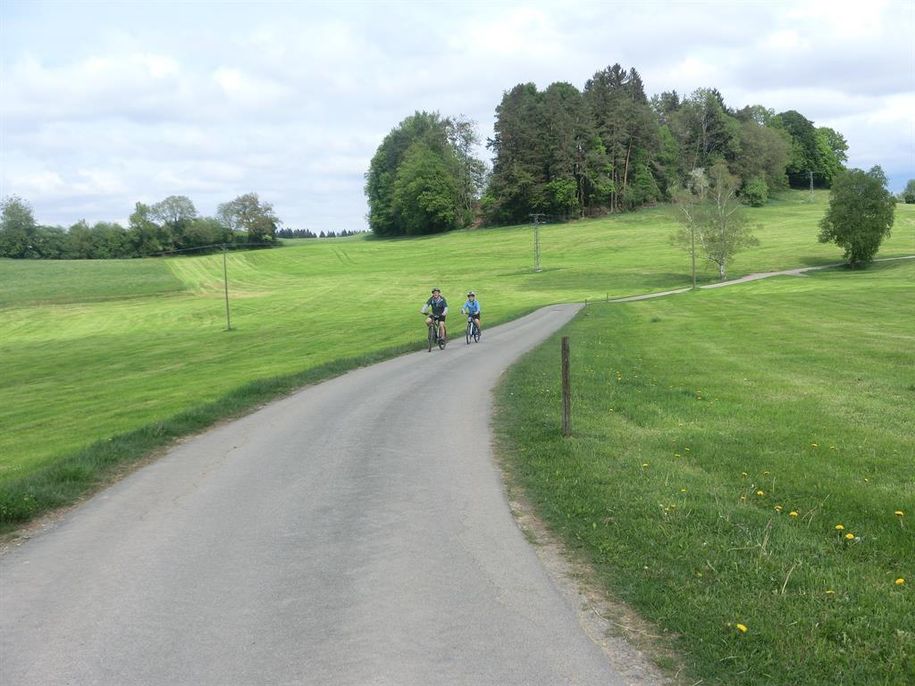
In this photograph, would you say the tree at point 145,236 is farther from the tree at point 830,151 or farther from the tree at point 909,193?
the tree at point 909,193

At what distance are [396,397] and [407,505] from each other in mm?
7283

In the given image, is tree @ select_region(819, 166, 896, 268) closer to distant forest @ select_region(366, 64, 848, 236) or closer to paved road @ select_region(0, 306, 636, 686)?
distant forest @ select_region(366, 64, 848, 236)

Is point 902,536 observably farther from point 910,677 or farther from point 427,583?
point 427,583

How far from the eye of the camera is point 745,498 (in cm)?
679

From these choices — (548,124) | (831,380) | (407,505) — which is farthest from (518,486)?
(548,124)

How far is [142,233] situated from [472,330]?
12003cm

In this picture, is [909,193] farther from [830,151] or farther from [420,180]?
[420,180]

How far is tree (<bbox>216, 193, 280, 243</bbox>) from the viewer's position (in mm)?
134000

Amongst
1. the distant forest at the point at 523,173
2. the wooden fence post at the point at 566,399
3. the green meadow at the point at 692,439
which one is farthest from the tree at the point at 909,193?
the wooden fence post at the point at 566,399

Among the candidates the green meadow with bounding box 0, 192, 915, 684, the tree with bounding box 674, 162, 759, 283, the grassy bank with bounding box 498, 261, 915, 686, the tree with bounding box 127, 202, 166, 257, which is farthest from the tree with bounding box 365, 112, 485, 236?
the grassy bank with bounding box 498, 261, 915, 686

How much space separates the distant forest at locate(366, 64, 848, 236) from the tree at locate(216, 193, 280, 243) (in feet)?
66.3

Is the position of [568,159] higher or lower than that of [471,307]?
higher

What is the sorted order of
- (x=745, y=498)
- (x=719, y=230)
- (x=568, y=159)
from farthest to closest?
(x=568, y=159), (x=719, y=230), (x=745, y=498)

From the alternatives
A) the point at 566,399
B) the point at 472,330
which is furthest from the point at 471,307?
the point at 566,399
